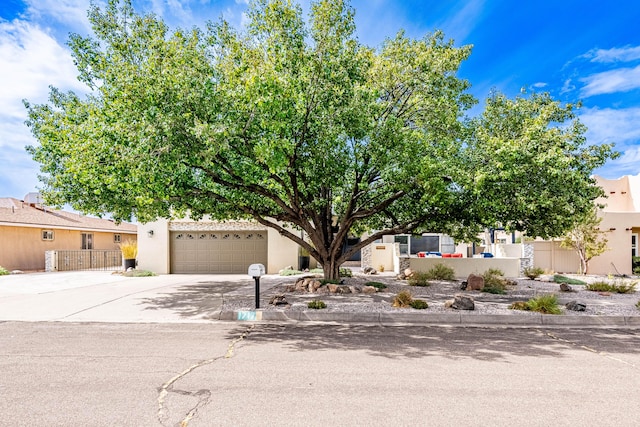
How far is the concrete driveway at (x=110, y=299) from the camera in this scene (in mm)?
8898

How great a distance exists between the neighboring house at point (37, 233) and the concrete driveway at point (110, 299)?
584 cm

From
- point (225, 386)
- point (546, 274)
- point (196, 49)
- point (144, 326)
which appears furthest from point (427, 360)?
point (546, 274)

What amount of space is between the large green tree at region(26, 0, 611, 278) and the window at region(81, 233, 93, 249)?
55.6 feet

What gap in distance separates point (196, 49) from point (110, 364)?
785 centimetres

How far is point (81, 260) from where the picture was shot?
23406 millimetres

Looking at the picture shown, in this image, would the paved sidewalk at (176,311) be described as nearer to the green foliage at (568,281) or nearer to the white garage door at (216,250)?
the white garage door at (216,250)

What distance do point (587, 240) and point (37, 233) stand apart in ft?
100

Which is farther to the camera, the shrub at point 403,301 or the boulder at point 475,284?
the boulder at point 475,284

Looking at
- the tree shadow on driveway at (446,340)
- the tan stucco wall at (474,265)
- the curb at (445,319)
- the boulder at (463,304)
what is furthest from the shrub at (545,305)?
the tan stucco wall at (474,265)

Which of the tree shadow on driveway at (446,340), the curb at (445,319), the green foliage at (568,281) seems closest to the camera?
the tree shadow on driveway at (446,340)

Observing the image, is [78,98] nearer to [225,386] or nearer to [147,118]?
[147,118]

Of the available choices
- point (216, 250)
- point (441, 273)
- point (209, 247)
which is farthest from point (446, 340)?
point (209, 247)

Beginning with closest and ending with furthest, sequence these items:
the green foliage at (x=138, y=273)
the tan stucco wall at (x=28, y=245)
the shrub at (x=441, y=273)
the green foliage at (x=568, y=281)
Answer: the green foliage at (x=568, y=281) → the shrub at (x=441, y=273) → the green foliage at (x=138, y=273) → the tan stucco wall at (x=28, y=245)

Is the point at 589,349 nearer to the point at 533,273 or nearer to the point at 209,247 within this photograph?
the point at 533,273
